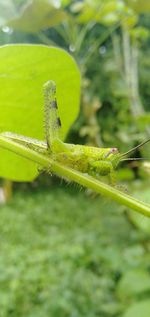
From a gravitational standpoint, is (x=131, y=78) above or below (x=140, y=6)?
below

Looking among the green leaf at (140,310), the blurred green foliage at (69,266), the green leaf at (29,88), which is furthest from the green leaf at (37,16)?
the green leaf at (140,310)

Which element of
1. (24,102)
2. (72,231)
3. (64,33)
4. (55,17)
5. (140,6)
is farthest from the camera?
(72,231)

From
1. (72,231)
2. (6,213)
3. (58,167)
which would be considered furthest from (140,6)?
(6,213)

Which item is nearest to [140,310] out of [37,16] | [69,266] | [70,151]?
[37,16]

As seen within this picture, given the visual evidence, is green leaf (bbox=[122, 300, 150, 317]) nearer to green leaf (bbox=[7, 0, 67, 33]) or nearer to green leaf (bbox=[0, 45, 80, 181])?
green leaf (bbox=[7, 0, 67, 33])

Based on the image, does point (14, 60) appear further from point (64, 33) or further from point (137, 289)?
point (137, 289)

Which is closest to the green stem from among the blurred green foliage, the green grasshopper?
the green grasshopper

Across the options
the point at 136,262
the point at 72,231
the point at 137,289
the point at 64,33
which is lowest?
the point at 72,231

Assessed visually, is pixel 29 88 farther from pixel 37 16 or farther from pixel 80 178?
pixel 37 16
